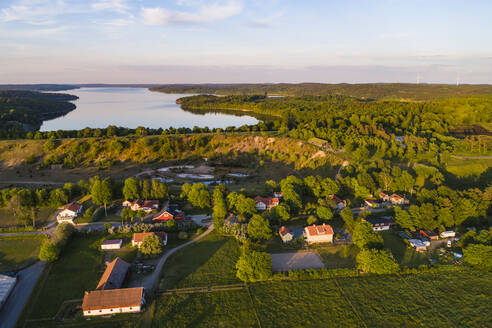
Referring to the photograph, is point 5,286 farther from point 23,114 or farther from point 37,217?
point 23,114

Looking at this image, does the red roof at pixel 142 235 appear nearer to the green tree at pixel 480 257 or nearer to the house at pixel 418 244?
the house at pixel 418 244

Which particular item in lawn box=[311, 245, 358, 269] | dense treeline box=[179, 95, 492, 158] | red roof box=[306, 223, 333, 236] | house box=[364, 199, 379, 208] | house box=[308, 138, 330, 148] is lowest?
lawn box=[311, 245, 358, 269]

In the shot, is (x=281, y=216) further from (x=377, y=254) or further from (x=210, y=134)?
(x=210, y=134)

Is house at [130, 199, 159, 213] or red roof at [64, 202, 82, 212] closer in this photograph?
red roof at [64, 202, 82, 212]

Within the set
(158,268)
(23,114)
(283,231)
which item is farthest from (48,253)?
(23,114)

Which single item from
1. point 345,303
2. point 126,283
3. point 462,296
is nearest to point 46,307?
point 126,283

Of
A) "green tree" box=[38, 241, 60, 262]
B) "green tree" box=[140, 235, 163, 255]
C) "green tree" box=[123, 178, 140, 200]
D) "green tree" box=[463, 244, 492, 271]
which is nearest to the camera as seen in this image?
"green tree" box=[463, 244, 492, 271]

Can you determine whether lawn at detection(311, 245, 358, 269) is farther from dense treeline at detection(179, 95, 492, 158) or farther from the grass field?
dense treeline at detection(179, 95, 492, 158)

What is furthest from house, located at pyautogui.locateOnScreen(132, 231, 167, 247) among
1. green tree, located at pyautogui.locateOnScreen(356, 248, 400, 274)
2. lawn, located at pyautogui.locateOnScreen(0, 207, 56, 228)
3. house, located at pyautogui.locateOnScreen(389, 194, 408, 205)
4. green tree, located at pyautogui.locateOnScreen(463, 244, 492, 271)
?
house, located at pyautogui.locateOnScreen(389, 194, 408, 205)
